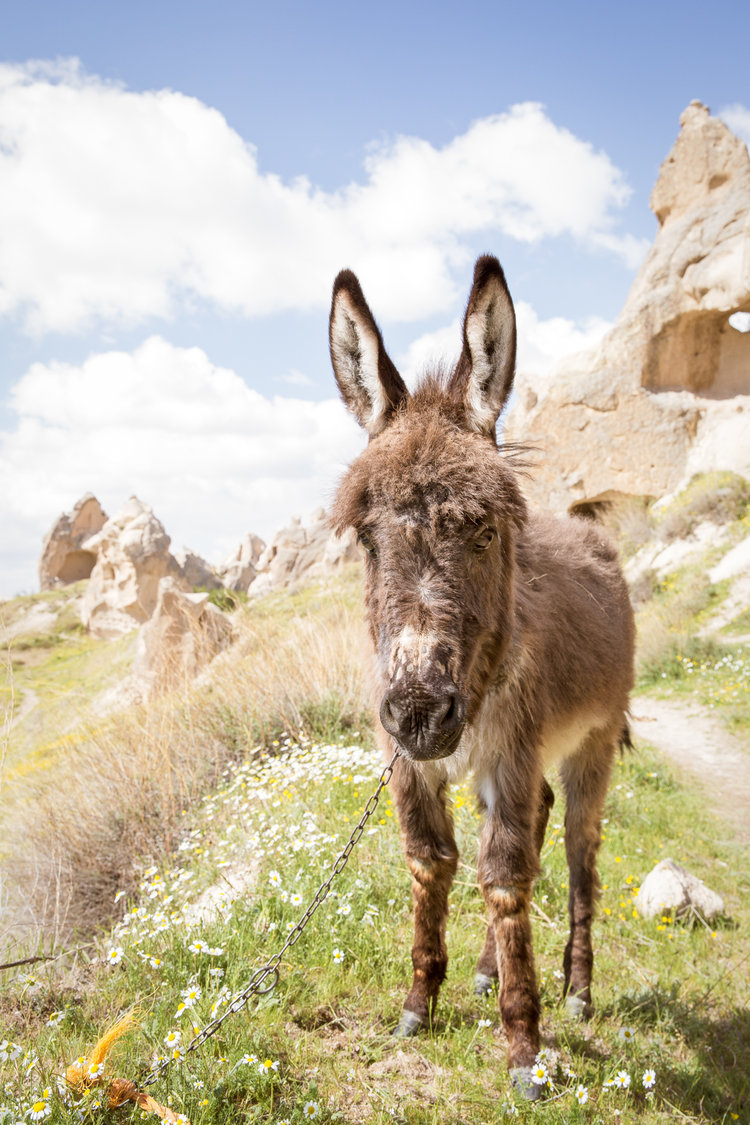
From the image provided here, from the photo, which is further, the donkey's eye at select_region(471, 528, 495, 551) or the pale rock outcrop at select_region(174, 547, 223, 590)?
the pale rock outcrop at select_region(174, 547, 223, 590)

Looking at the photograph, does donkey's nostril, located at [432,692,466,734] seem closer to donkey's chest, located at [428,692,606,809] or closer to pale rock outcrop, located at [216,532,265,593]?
donkey's chest, located at [428,692,606,809]

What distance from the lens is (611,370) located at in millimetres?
18438

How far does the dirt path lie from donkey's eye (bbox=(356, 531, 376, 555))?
3796 millimetres

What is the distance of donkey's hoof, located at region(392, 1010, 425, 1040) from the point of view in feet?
9.23

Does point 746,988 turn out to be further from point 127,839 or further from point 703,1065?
point 127,839

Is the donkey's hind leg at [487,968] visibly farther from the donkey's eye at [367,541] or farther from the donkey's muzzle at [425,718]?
the donkey's eye at [367,541]

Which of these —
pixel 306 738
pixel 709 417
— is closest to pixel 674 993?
pixel 306 738

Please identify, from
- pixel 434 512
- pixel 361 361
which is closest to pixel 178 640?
pixel 361 361

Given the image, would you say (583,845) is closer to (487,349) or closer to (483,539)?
(483,539)

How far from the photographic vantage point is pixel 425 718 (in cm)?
191

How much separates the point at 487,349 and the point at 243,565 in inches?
1444

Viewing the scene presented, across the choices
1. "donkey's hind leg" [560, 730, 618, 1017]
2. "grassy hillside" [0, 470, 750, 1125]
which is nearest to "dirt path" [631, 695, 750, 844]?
"grassy hillside" [0, 470, 750, 1125]

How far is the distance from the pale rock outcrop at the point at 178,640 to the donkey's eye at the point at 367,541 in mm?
5567

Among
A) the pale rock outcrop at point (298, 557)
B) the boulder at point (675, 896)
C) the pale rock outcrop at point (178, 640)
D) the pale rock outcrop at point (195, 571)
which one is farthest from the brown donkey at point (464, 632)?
the pale rock outcrop at point (195, 571)
